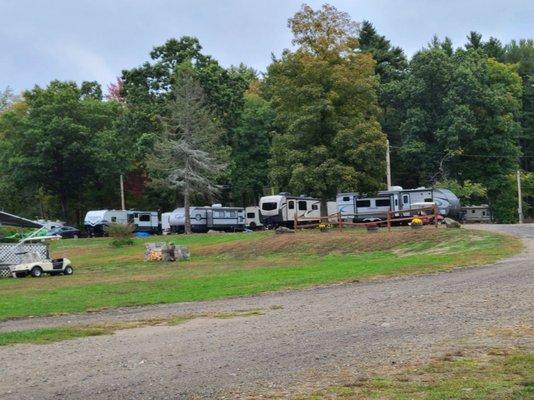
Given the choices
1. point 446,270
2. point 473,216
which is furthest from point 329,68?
point 446,270

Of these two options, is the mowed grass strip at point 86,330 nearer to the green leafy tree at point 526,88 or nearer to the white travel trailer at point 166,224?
the white travel trailer at point 166,224

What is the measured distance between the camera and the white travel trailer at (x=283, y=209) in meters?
55.5

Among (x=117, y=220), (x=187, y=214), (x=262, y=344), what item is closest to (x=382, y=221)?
(x=187, y=214)

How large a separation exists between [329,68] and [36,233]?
2267 cm

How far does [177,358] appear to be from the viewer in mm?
8883

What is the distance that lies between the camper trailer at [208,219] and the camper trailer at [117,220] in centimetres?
410

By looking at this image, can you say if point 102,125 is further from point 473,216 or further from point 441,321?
point 441,321

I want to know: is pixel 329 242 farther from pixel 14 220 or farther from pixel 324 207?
pixel 14 220

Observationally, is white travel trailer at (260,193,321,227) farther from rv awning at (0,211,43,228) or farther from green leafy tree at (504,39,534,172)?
green leafy tree at (504,39,534,172)

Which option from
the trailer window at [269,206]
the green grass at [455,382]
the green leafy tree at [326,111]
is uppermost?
the green leafy tree at [326,111]

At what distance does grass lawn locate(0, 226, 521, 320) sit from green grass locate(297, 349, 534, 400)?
33.4 ft

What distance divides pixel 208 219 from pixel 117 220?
9.07 m

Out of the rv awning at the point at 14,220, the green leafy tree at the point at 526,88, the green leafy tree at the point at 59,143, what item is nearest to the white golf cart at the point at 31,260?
the rv awning at the point at 14,220

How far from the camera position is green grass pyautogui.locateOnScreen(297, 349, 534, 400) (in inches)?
251
